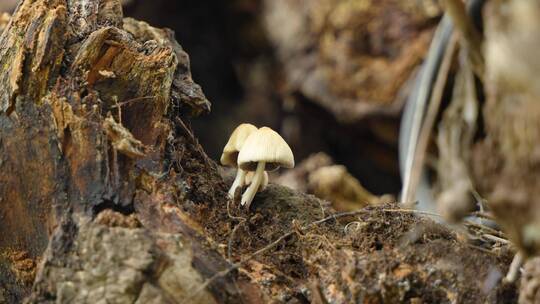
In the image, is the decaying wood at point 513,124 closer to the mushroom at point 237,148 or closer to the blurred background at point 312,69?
the mushroom at point 237,148

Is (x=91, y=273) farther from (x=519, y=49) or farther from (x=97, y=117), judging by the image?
(x=519, y=49)

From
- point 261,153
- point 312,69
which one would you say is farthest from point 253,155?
point 312,69

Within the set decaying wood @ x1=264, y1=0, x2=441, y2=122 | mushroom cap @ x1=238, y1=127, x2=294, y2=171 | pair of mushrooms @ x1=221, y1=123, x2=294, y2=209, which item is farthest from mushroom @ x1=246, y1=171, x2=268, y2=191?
decaying wood @ x1=264, y1=0, x2=441, y2=122

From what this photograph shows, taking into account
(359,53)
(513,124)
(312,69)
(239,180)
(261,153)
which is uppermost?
(513,124)

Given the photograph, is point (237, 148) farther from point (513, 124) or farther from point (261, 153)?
point (513, 124)

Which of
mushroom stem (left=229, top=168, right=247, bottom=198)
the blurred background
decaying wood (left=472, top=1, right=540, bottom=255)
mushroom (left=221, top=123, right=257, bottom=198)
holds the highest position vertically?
decaying wood (left=472, top=1, right=540, bottom=255)

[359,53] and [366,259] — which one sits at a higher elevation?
[366,259]

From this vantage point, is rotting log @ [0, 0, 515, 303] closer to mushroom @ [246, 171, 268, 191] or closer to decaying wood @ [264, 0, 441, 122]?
mushroom @ [246, 171, 268, 191]
